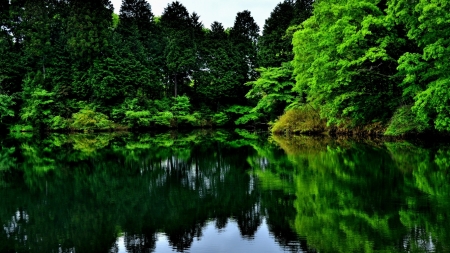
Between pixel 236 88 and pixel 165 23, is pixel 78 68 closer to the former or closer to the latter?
pixel 165 23

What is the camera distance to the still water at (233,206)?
5816 millimetres

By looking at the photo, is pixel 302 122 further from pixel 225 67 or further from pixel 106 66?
pixel 106 66

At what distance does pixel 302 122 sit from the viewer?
95.5 feet

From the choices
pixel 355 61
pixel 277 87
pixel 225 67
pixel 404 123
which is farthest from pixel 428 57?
pixel 225 67

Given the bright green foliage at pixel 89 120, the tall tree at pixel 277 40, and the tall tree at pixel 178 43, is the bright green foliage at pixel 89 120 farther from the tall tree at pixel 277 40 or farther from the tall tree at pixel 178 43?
the tall tree at pixel 277 40

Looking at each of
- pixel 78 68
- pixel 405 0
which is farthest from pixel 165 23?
pixel 405 0

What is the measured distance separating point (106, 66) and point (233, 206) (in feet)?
113

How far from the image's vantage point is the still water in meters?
5.82

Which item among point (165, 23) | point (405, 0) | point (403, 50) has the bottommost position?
point (403, 50)

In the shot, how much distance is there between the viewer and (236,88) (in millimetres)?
46719

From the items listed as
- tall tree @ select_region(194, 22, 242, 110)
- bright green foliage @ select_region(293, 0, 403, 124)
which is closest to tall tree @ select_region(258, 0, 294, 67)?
tall tree @ select_region(194, 22, 242, 110)

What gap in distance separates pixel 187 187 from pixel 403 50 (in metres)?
15.2

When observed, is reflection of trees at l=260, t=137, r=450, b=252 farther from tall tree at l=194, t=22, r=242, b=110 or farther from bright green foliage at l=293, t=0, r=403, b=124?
tall tree at l=194, t=22, r=242, b=110

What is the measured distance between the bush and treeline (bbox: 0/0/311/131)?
7.49 m
